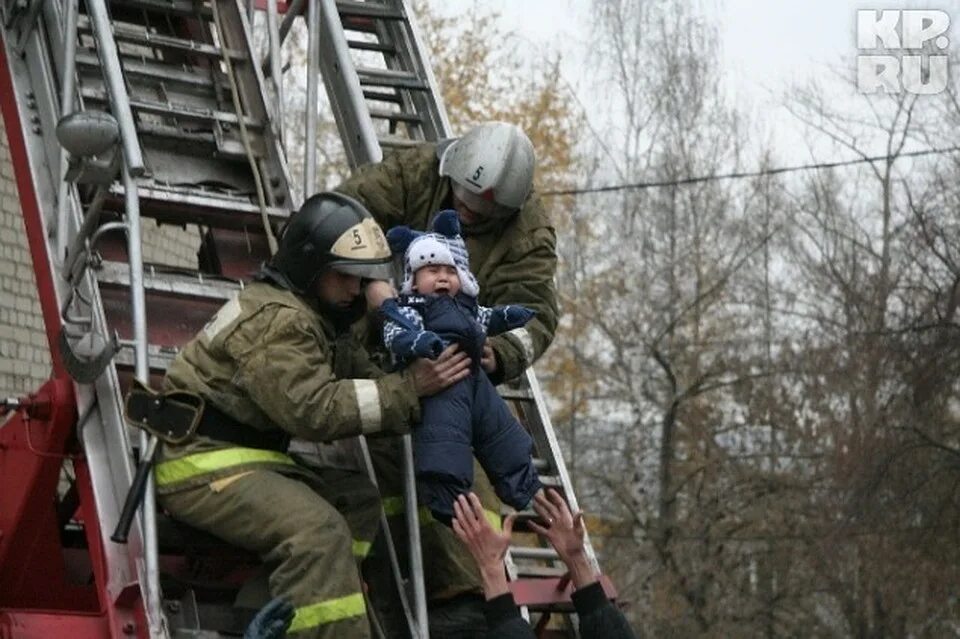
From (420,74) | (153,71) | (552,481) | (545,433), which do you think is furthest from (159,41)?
(552,481)

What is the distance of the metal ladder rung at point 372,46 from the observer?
800cm

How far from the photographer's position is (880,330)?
→ 92.6 feet

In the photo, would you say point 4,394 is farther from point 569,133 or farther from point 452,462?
point 569,133

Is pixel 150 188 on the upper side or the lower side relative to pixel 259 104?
lower

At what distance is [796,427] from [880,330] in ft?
21.0

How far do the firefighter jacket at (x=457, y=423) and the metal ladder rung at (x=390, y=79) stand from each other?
1.93m

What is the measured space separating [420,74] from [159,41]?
4.00ft

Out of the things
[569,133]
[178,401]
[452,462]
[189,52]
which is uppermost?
[569,133]

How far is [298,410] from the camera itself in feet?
18.7

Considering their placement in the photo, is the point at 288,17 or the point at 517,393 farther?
the point at 288,17

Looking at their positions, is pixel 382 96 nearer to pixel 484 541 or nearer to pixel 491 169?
pixel 491 169

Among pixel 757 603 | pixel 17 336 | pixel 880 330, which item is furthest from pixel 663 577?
pixel 17 336

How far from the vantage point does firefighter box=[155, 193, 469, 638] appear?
570 cm

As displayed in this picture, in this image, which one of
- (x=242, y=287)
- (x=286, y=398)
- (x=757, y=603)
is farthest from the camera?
(x=757, y=603)
